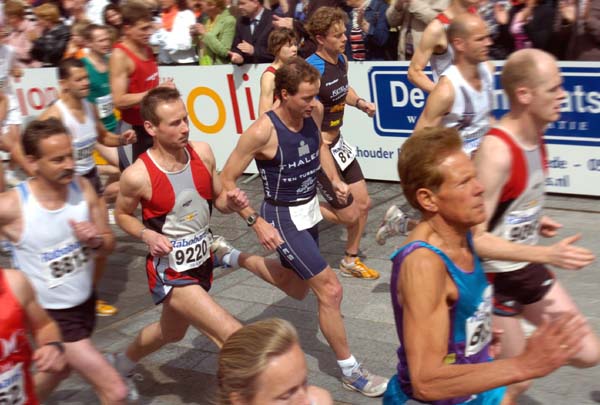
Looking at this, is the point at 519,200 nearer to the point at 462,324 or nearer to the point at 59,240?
the point at 462,324

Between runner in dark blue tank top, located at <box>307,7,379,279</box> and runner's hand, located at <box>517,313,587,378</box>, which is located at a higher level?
runner's hand, located at <box>517,313,587,378</box>

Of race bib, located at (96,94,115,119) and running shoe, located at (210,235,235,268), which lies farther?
race bib, located at (96,94,115,119)

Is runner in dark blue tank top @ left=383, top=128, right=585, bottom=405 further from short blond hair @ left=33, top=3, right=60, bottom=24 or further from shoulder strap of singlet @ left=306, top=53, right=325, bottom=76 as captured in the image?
short blond hair @ left=33, top=3, right=60, bottom=24

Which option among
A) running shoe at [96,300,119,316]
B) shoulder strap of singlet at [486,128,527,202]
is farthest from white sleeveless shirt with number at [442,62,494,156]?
running shoe at [96,300,119,316]

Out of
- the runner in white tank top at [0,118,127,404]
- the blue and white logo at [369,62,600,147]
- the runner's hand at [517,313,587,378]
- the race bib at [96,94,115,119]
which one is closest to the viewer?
the runner's hand at [517,313,587,378]

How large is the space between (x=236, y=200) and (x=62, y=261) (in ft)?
3.43

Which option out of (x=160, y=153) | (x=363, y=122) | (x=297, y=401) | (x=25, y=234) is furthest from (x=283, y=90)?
(x=363, y=122)

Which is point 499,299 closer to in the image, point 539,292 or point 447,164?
point 539,292

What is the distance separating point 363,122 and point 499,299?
548 cm

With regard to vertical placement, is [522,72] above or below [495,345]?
above

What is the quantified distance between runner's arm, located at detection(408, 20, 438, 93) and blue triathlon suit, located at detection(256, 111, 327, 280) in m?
1.60

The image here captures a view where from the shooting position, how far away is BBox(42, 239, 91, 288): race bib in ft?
14.3

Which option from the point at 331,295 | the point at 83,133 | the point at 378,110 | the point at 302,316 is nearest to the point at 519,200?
the point at 331,295

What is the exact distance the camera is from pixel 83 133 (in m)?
6.67
